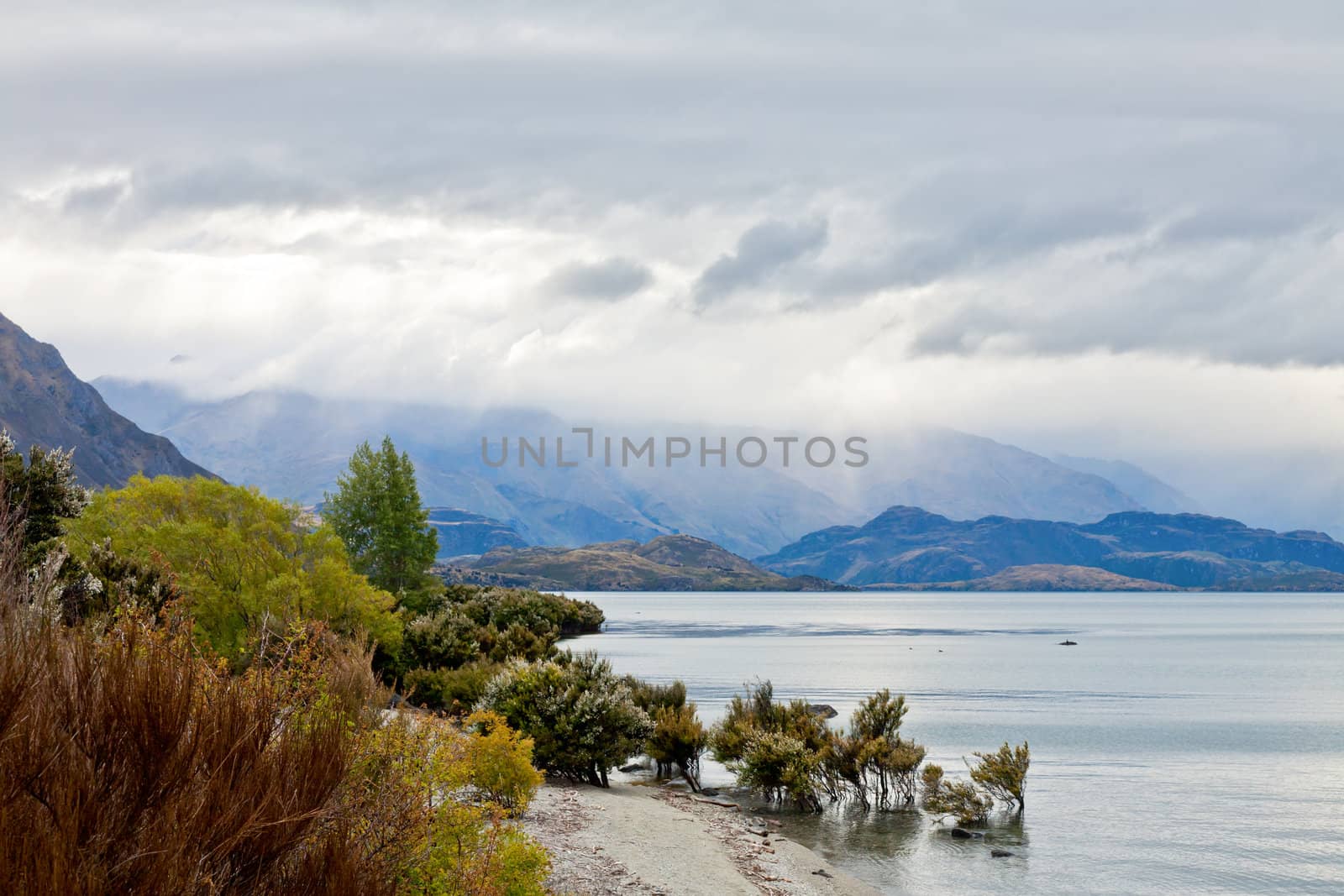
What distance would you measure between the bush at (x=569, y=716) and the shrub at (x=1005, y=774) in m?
10.2

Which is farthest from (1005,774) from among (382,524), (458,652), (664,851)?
(382,524)

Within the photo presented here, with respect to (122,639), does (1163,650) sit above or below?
below

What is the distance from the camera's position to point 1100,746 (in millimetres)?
49000

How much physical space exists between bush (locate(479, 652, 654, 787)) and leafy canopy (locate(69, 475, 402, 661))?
315 inches

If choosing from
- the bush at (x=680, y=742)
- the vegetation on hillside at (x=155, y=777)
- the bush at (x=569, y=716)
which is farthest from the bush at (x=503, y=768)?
the bush at (x=680, y=742)

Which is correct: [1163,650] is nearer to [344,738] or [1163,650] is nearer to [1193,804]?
[1193,804]

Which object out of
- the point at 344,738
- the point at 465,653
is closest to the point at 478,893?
the point at 344,738

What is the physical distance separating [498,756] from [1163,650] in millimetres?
116315

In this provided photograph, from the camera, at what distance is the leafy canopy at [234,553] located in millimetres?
38875

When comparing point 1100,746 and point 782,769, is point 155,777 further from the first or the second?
point 1100,746

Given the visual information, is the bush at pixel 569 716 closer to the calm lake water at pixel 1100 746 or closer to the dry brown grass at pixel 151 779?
the calm lake water at pixel 1100 746

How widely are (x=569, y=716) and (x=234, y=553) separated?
19893mm

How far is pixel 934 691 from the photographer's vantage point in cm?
7338

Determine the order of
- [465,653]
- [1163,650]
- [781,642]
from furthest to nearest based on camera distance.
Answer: [781,642] → [1163,650] → [465,653]
